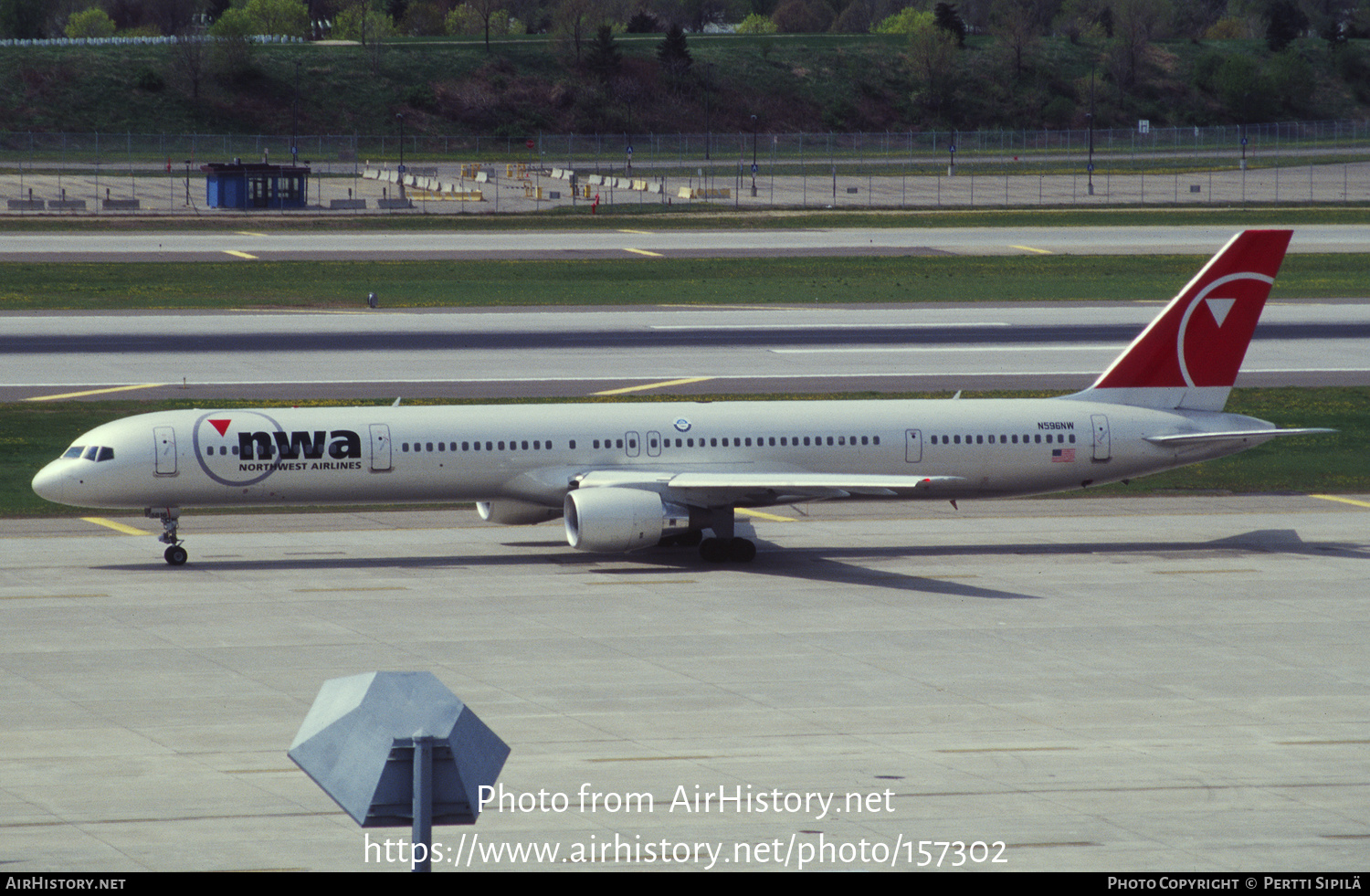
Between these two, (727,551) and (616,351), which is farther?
(616,351)

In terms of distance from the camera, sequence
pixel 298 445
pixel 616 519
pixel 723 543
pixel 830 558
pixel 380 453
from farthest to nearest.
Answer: pixel 830 558 → pixel 723 543 → pixel 380 453 → pixel 298 445 → pixel 616 519

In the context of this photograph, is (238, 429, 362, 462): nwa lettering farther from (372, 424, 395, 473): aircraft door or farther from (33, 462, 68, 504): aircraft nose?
(33, 462, 68, 504): aircraft nose

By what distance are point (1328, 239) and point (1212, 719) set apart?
90706mm

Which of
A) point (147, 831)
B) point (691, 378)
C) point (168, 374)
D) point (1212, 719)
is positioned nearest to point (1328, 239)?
point (691, 378)

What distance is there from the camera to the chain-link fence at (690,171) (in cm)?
13900

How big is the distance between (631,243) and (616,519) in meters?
71.8

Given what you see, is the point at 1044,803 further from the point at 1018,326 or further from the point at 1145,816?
the point at 1018,326

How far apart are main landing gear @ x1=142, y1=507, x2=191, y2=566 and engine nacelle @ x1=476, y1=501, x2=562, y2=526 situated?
7.18 meters

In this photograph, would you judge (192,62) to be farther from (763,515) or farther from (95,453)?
(95,453)

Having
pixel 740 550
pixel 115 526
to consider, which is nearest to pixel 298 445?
pixel 115 526

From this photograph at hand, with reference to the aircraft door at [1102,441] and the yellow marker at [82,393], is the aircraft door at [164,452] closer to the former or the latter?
the yellow marker at [82,393]

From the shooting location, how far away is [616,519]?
1449 inches

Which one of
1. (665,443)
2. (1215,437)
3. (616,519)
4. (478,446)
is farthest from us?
(1215,437)

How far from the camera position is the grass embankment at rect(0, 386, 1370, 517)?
48.1 m
